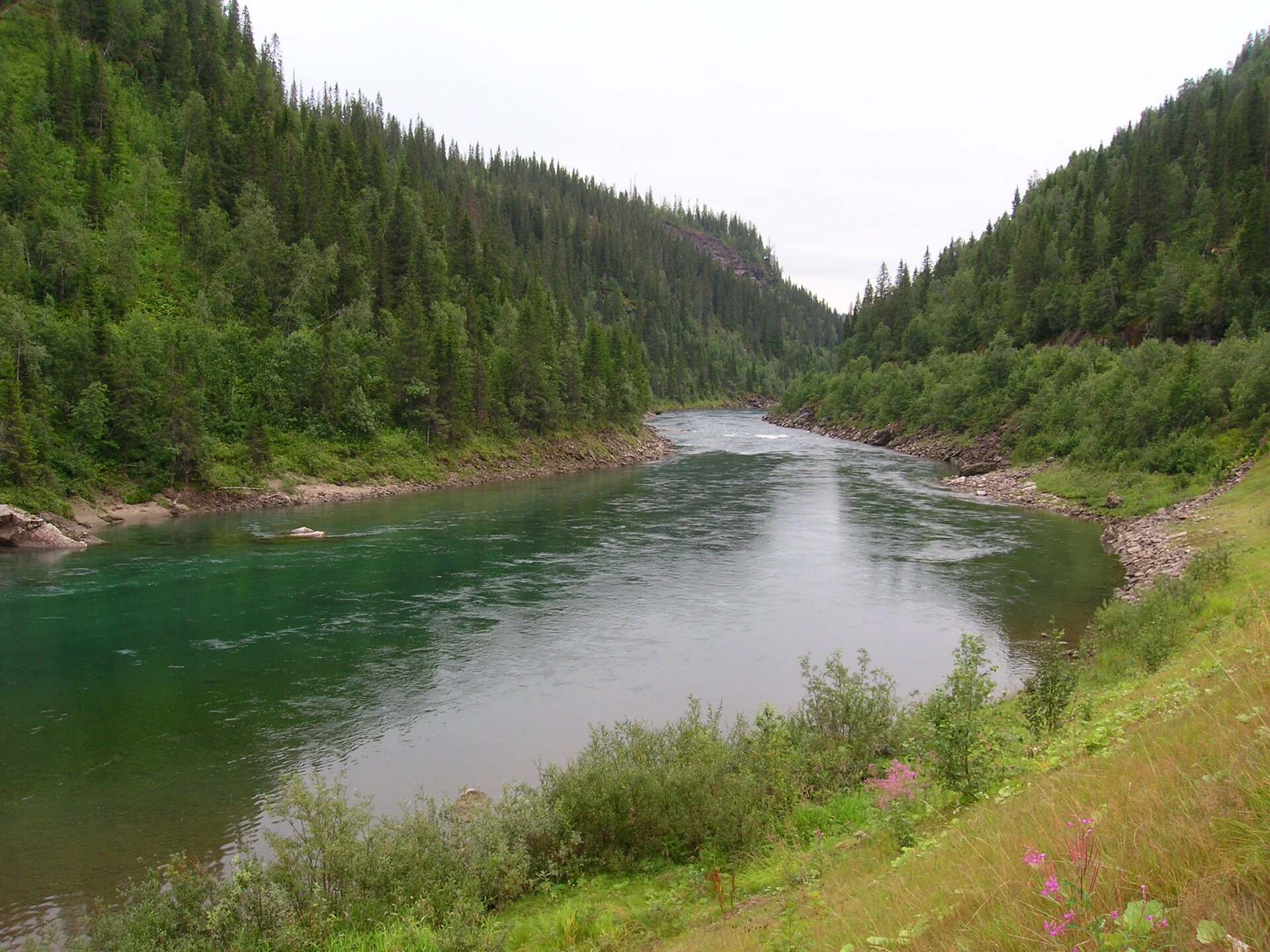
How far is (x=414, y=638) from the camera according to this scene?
992 inches

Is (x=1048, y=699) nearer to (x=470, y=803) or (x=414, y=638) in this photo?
(x=470, y=803)

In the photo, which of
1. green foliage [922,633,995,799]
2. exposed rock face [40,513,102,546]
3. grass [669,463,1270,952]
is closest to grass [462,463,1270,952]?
grass [669,463,1270,952]

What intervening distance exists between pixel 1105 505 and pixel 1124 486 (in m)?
2.62

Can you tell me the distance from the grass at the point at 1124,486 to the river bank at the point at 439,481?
40.4 meters

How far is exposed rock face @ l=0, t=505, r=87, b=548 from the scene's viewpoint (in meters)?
36.2

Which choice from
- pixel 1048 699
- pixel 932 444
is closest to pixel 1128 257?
pixel 932 444

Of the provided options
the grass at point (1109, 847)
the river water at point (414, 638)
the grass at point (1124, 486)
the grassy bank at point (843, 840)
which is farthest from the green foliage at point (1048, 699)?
the grass at point (1124, 486)

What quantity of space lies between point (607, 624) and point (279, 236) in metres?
70.9

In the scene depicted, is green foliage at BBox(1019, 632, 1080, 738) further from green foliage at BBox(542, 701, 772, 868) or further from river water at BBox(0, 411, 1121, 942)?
river water at BBox(0, 411, 1121, 942)

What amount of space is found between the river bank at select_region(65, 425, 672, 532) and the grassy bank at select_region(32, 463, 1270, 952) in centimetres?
3948

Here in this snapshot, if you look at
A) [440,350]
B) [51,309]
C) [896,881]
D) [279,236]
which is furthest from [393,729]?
[279,236]

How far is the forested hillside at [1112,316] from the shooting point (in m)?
47.1

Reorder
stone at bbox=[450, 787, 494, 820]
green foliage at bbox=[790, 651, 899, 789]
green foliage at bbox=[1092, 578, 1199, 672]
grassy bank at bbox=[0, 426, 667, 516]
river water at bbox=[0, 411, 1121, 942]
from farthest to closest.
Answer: grassy bank at bbox=[0, 426, 667, 516] → green foliage at bbox=[1092, 578, 1199, 672] → river water at bbox=[0, 411, 1121, 942] → green foliage at bbox=[790, 651, 899, 789] → stone at bbox=[450, 787, 494, 820]

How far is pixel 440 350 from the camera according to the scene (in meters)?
68.2
